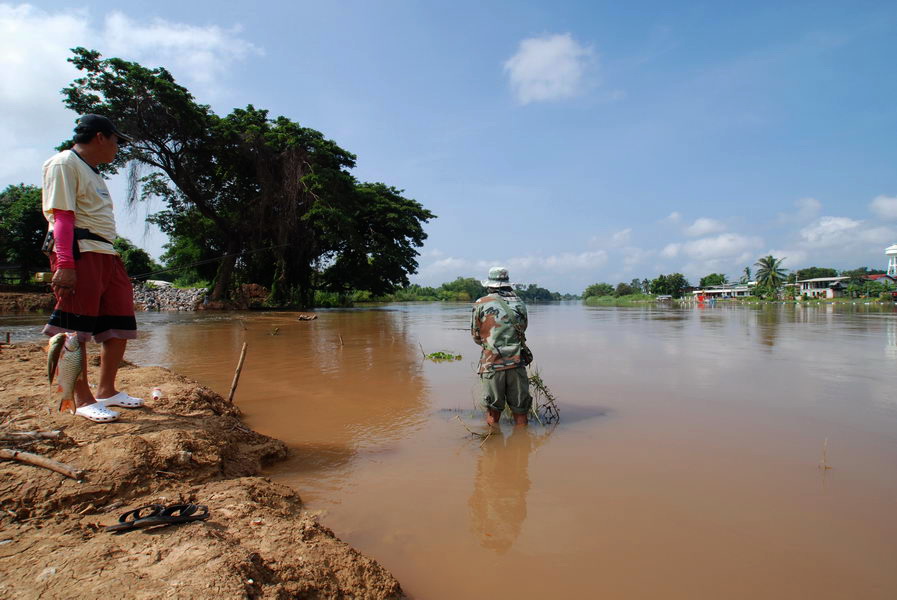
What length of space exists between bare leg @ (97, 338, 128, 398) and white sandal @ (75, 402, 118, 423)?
0.22 metres

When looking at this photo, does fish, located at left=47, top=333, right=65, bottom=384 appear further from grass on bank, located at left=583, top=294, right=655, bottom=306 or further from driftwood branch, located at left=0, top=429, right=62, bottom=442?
grass on bank, located at left=583, top=294, right=655, bottom=306

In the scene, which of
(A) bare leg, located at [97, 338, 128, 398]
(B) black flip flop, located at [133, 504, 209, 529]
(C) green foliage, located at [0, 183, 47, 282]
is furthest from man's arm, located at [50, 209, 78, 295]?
(C) green foliage, located at [0, 183, 47, 282]

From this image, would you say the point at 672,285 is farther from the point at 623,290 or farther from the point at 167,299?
the point at 167,299

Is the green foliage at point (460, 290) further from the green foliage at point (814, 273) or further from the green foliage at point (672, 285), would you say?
the green foliage at point (814, 273)

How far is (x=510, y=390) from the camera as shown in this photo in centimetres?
445

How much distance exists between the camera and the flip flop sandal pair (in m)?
1.87

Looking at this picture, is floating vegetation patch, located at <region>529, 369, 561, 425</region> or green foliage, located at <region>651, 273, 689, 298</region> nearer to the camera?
floating vegetation patch, located at <region>529, 369, 561, 425</region>

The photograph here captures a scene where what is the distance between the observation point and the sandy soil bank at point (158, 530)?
1.57 m

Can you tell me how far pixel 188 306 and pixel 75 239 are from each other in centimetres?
2436

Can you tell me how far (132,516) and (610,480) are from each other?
107 inches

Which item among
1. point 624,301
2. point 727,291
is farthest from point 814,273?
point 624,301

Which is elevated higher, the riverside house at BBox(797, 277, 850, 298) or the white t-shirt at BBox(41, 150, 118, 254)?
the riverside house at BBox(797, 277, 850, 298)

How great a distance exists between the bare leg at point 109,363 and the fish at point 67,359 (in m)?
0.21

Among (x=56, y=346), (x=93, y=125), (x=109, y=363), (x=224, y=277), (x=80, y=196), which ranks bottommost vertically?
(x=109, y=363)
